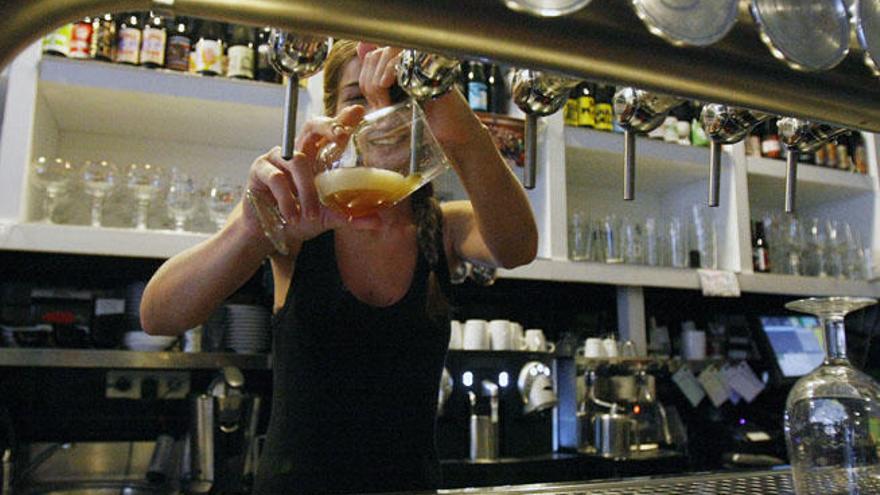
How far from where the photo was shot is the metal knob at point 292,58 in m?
0.48

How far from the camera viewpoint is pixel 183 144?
84.2 inches

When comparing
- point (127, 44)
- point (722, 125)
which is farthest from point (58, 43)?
point (722, 125)

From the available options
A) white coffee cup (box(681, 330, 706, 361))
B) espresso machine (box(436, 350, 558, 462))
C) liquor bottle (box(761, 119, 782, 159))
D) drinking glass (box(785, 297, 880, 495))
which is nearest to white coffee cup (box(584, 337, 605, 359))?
espresso machine (box(436, 350, 558, 462))

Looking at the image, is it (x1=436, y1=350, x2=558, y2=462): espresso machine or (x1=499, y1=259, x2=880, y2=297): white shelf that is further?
(x1=499, y1=259, x2=880, y2=297): white shelf

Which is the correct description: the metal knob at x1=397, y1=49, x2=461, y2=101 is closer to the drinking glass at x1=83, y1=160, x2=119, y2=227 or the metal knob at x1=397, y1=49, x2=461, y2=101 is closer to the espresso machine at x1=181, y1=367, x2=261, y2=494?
the espresso machine at x1=181, y1=367, x2=261, y2=494

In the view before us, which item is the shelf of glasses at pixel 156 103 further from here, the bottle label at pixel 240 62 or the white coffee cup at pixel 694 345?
the white coffee cup at pixel 694 345

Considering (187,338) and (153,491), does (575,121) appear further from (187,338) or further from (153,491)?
(153,491)

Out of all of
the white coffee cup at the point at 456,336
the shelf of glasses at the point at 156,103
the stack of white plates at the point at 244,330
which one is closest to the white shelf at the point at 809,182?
the white coffee cup at the point at 456,336

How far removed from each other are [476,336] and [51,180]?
3.66ft

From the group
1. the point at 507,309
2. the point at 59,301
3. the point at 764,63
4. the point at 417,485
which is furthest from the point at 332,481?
the point at 507,309

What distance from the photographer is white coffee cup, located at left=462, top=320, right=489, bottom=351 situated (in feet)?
6.33

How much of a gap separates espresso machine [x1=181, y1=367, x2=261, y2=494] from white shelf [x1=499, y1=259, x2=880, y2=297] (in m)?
0.76

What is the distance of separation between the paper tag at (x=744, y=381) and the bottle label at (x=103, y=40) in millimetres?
2165

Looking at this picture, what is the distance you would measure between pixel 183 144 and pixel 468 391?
1.11 metres
